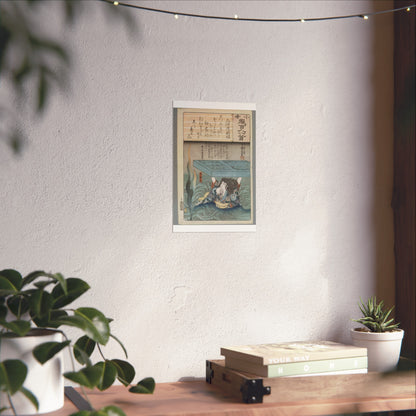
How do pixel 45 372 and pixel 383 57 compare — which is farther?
pixel 383 57

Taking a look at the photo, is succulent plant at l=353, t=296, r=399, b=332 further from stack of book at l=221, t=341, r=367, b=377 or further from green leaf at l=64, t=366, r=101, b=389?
green leaf at l=64, t=366, r=101, b=389

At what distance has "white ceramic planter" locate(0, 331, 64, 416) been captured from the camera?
138cm

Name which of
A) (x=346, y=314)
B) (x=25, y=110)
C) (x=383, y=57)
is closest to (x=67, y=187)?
(x=25, y=110)

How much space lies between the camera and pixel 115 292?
6.02 ft

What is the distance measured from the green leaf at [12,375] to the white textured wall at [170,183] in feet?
1.85

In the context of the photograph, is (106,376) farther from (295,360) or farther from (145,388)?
(295,360)

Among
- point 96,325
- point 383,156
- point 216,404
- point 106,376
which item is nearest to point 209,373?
point 216,404

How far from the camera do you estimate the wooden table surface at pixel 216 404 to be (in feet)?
4.88

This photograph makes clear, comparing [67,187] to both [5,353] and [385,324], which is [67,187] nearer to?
[5,353]

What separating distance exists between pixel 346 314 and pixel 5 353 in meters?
1.14

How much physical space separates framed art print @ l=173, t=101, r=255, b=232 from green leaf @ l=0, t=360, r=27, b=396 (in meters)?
0.75

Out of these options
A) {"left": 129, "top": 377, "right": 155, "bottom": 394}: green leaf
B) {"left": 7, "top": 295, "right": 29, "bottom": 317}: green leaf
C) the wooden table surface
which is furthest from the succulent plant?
{"left": 7, "top": 295, "right": 29, "bottom": 317}: green leaf

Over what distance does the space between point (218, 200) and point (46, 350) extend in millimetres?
786

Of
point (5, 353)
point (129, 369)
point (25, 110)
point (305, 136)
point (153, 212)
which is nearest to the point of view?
point (5, 353)
